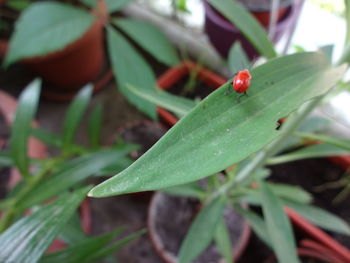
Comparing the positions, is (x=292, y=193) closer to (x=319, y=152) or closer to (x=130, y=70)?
(x=319, y=152)

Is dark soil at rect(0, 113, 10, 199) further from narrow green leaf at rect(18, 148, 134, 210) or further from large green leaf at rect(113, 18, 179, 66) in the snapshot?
large green leaf at rect(113, 18, 179, 66)

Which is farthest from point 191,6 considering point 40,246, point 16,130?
point 40,246

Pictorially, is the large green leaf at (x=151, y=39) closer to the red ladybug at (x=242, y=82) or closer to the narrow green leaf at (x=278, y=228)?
the narrow green leaf at (x=278, y=228)

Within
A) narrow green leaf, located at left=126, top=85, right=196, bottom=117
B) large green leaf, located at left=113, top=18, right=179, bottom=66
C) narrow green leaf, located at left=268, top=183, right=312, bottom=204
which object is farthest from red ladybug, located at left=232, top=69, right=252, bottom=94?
large green leaf, located at left=113, top=18, right=179, bottom=66

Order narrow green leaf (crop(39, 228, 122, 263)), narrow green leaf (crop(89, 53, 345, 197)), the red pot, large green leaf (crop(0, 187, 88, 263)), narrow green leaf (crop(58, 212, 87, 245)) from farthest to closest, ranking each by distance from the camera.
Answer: the red pot, narrow green leaf (crop(58, 212, 87, 245)), narrow green leaf (crop(39, 228, 122, 263)), large green leaf (crop(0, 187, 88, 263)), narrow green leaf (crop(89, 53, 345, 197))

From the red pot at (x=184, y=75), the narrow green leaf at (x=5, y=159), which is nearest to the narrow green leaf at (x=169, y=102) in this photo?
the narrow green leaf at (x=5, y=159)
